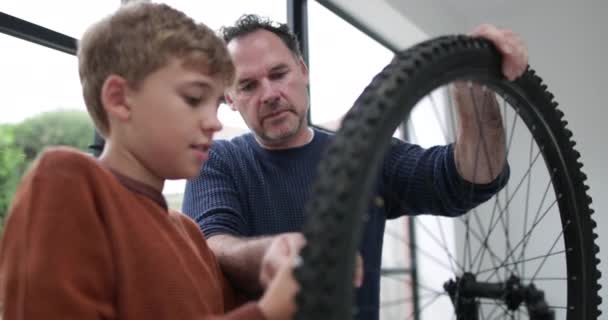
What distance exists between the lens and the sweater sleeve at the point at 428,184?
2.98 ft

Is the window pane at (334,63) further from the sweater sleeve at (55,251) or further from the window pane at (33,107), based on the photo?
the sweater sleeve at (55,251)

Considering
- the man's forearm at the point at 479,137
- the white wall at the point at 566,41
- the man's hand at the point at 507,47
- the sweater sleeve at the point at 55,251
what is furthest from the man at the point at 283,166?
the white wall at the point at 566,41

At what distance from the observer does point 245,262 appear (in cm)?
67

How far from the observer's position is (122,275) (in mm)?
495

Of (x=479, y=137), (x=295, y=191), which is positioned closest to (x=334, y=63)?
(x=295, y=191)

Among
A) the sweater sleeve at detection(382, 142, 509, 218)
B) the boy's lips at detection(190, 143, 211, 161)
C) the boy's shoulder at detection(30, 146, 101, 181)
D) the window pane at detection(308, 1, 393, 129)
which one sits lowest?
the boy's shoulder at detection(30, 146, 101, 181)

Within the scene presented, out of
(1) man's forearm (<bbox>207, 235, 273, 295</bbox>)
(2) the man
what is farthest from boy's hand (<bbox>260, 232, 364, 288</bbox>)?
(2) the man

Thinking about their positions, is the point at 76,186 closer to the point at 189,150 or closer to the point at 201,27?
the point at 189,150

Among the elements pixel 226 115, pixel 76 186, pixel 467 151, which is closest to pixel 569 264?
pixel 467 151

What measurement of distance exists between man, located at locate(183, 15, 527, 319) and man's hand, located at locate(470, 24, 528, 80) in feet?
0.50

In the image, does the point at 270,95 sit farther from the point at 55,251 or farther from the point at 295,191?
the point at 55,251

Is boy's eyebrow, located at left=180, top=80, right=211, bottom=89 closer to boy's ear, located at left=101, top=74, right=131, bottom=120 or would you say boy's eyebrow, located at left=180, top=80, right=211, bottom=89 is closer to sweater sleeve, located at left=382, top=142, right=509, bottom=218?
boy's ear, located at left=101, top=74, right=131, bottom=120

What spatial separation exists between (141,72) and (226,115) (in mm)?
1225

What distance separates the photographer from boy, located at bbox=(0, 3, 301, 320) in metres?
0.45
